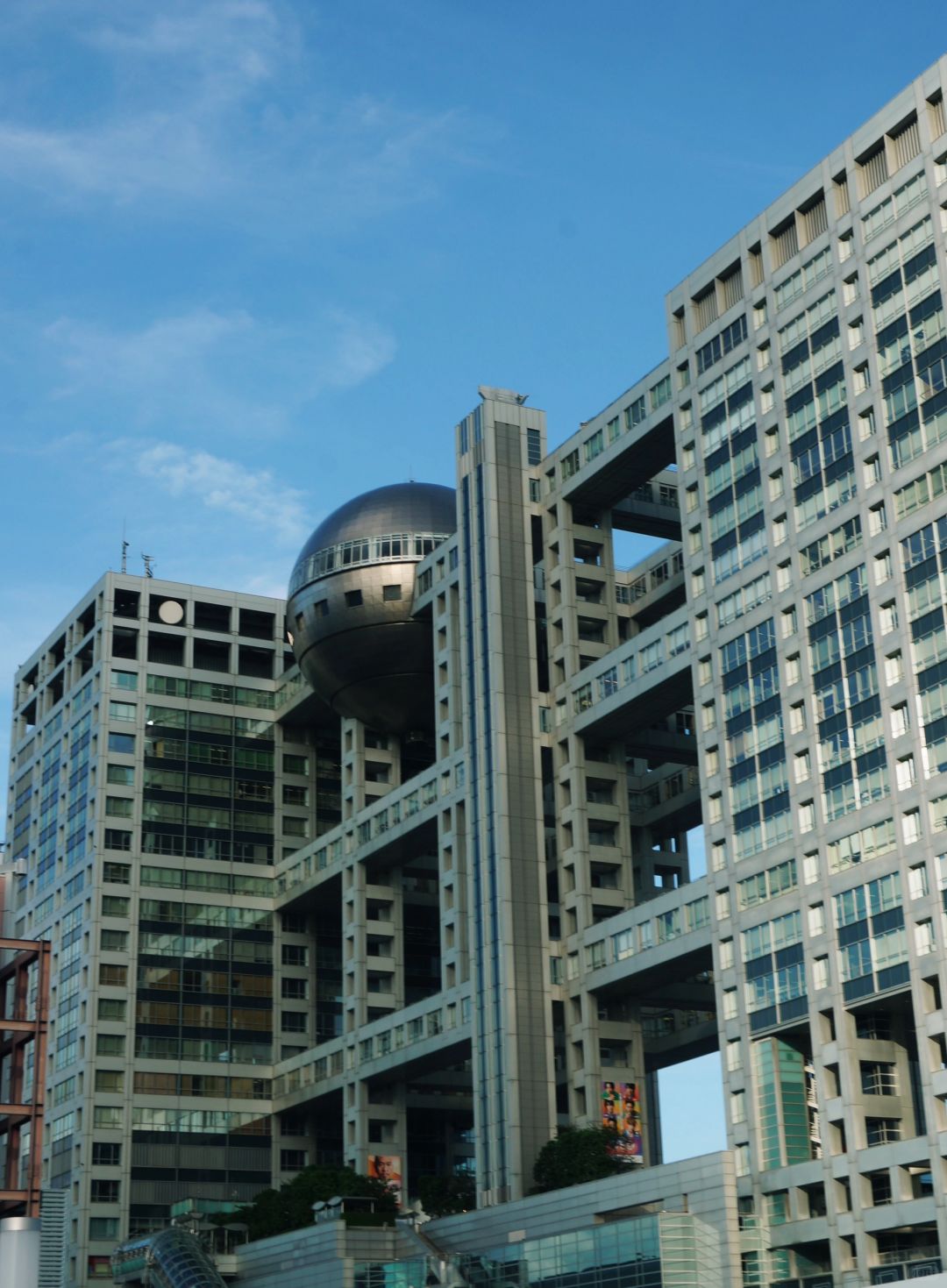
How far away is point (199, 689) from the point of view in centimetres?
14962

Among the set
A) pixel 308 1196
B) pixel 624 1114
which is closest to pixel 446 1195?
pixel 308 1196

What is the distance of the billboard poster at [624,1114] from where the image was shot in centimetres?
10250

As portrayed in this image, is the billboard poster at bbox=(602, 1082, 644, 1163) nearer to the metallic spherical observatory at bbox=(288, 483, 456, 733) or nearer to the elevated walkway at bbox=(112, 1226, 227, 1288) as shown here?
the elevated walkway at bbox=(112, 1226, 227, 1288)

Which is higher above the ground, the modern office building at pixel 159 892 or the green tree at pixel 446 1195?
the modern office building at pixel 159 892

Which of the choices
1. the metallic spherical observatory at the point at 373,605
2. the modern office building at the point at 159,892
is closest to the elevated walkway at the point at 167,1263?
the modern office building at the point at 159,892

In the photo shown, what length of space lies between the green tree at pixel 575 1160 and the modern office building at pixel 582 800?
7.38ft

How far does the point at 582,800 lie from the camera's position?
111 m

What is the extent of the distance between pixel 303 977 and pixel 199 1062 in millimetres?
11038

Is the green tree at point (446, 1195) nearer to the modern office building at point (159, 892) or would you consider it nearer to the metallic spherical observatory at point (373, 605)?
the modern office building at point (159, 892)

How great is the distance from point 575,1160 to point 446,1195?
57.0 feet

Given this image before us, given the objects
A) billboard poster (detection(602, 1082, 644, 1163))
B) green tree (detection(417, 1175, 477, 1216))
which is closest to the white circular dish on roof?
green tree (detection(417, 1175, 477, 1216))

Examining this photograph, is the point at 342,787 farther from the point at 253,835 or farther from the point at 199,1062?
the point at 199,1062

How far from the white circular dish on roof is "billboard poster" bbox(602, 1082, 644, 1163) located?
62.5m

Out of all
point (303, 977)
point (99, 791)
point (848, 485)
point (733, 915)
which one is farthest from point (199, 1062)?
point (848, 485)
